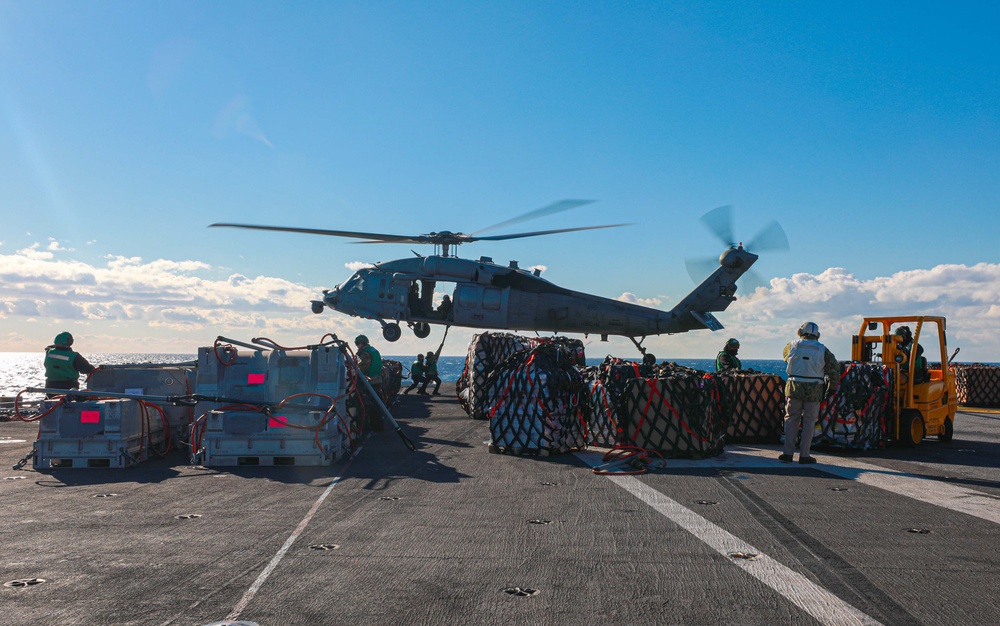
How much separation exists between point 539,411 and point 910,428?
674 cm

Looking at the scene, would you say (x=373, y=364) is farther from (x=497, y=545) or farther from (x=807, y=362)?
(x=497, y=545)

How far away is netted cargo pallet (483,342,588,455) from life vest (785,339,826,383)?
3.25m

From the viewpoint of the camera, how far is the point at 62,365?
1108 centimetres

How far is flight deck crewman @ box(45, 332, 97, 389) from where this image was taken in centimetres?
1106

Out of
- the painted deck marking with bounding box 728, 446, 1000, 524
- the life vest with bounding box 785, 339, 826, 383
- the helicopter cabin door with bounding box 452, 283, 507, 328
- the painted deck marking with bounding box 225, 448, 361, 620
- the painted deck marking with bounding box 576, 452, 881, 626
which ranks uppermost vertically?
the helicopter cabin door with bounding box 452, 283, 507, 328

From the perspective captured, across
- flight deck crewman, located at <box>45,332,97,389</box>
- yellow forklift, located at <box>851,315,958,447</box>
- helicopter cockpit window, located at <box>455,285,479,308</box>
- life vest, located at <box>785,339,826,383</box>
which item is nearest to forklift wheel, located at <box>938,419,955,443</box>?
yellow forklift, located at <box>851,315,958,447</box>

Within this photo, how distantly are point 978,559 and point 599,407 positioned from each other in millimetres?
6172

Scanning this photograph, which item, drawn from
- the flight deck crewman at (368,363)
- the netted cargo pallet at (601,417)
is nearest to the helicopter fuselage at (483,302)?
the flight deck crewman at (368,363)

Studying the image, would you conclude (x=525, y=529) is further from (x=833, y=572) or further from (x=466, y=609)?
(x=833, y=572)

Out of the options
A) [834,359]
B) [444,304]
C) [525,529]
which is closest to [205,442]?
[525,529]

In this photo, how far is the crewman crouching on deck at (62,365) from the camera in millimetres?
11062

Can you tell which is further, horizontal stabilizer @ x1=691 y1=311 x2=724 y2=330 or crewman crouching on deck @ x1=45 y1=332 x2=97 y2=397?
horizontal stabilizer @ x1=691 y1=311 x2=724 y2=330

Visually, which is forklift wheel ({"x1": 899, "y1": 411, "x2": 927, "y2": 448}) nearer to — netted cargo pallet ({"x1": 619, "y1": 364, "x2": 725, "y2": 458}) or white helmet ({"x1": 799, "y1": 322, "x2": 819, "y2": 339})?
white helmet ({"x1": 799, "y1": 322, "x2": 819, "y2": 339})

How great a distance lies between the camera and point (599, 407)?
11.0m
